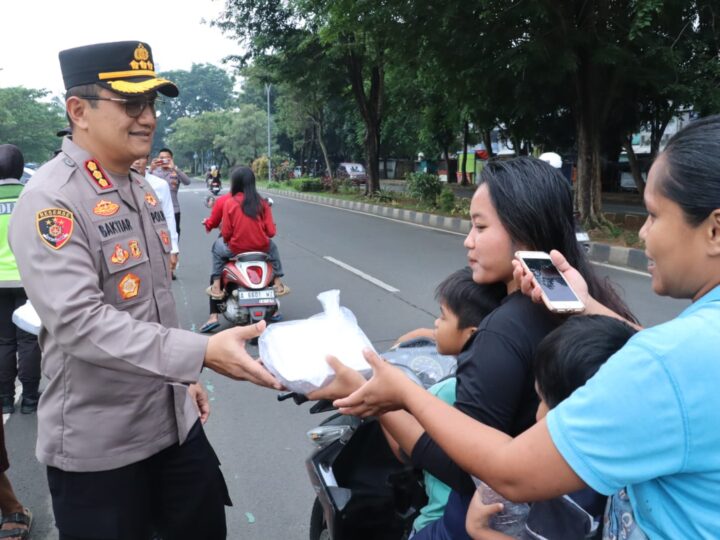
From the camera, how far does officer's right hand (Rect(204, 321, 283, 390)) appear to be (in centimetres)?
138

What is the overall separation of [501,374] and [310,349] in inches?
15.7

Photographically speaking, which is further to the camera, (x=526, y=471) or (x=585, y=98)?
(x=585, y=98)

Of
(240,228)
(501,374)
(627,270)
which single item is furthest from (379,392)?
(627,270)

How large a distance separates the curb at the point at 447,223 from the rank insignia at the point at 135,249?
300 cm

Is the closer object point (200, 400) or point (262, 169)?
point (200, 400)

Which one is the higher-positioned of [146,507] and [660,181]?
[660,181]

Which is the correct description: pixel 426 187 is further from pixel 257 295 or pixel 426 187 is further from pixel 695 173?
pixel 695 173

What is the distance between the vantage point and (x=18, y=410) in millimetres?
3879

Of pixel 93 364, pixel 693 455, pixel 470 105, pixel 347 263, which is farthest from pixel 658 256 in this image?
pixel 470 105

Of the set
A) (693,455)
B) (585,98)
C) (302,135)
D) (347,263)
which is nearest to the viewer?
(693,455)

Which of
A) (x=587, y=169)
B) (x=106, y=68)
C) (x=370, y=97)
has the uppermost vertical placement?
(x=370, y=97)

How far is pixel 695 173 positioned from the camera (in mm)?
952

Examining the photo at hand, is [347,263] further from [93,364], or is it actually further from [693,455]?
[693,455]

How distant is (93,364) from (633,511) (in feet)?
3.88
